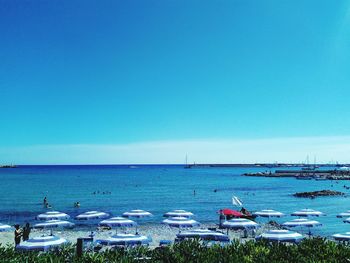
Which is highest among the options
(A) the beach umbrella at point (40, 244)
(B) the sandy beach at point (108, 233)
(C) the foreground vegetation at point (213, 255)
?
(C) the foreground vegetation at point (213, 255)

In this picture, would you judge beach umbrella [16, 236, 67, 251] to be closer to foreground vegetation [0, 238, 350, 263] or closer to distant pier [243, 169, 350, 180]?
foreground vegetation [0, 238, 350, 263]

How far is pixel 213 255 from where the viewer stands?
42.1ft

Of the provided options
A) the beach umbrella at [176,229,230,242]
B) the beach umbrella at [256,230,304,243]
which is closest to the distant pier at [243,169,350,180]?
the beach umbrella at [256,230,304,243]

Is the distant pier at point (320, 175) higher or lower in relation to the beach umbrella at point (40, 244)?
higher

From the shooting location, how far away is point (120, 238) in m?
19.1

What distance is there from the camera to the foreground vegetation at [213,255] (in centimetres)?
1249

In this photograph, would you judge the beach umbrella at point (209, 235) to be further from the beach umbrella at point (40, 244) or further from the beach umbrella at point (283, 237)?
the beach umbrella at point (40, 244)

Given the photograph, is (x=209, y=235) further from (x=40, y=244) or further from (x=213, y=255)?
(x=40, y=244)

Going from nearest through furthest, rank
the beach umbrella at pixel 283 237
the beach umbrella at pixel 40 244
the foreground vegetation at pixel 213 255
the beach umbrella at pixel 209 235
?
the foreground vegetation at pixel 213 255
the beach umbrella at pixel 40 244
the beach umbrella at pixel 283 237
the beach umbrella at pixel 209 235

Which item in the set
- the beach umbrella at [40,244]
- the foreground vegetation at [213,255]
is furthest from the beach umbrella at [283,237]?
the beach umbrella at [40,244]

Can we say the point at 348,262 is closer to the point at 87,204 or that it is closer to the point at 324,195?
the point at 87,204

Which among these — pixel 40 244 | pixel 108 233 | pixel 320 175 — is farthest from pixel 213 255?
pixel 320 175

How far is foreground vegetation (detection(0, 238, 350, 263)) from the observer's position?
12492 millimetres

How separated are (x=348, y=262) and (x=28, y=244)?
1229 cm
